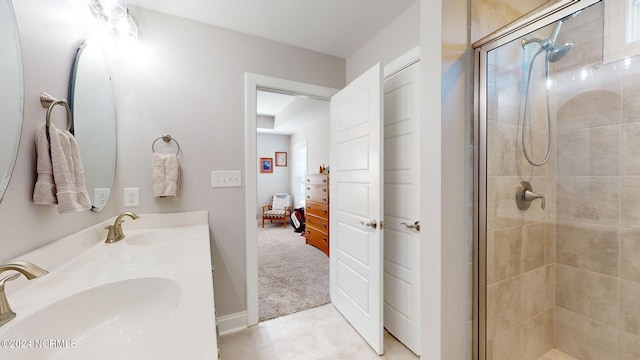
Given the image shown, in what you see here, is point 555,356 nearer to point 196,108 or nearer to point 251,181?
point 251,181

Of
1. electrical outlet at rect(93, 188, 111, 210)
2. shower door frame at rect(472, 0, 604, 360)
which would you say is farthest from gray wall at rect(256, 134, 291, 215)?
shower door frame at rect(472, 0, 604, 360)

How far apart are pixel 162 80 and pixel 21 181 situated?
115cm

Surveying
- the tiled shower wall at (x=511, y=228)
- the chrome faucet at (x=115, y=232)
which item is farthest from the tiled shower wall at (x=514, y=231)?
the chrome faucet at (x=115, y=232)

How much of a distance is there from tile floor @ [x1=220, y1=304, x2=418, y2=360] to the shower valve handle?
1207mm

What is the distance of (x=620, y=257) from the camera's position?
1.30 metres

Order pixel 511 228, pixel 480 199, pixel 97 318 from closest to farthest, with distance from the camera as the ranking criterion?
1. pixel 97 318
2. pixel 480 199
3. pixel 511 228

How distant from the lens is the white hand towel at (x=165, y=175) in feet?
5.13

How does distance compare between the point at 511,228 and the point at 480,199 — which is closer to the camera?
the point at 480,199

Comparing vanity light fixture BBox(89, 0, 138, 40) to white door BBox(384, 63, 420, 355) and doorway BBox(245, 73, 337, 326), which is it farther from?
white door BBox(384, 63, 420, 355)

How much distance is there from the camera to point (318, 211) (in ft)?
13.0

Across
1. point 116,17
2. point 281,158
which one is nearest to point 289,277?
point 116,17

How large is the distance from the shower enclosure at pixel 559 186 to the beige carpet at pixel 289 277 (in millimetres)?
1474

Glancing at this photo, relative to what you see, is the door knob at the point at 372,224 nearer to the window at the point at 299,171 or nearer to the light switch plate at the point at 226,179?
the light switch plate at the point at 226,179

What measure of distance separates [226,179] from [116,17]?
116 cm
